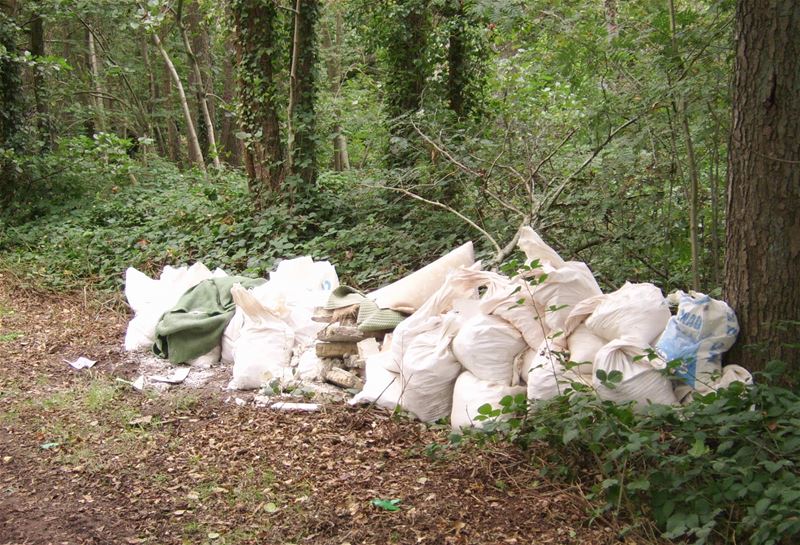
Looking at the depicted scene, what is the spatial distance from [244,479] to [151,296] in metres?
3.01

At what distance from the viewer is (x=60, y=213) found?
946 cm

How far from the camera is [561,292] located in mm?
3477

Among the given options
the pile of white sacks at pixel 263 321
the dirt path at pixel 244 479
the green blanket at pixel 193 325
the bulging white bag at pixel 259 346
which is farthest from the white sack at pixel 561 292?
the green blanket at pixel 193 325

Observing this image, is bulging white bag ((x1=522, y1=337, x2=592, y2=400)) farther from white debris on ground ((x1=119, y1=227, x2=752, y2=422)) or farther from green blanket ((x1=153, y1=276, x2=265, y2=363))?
green blanket ((x1=153, y1=276, x2=265, y2=363))

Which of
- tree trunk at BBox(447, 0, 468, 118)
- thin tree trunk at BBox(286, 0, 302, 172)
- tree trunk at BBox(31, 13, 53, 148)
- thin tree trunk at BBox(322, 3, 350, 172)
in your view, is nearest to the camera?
thin tree trunk at BBox(286, 0, 302, 172)

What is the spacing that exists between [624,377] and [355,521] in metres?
1.22

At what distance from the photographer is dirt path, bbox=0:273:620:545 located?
2844 mm

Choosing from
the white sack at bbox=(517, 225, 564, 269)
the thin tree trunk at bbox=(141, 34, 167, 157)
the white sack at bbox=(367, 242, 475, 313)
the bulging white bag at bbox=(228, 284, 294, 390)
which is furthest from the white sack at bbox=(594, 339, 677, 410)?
the thin tree trunk at bbox=(141, 34, 167, 157)

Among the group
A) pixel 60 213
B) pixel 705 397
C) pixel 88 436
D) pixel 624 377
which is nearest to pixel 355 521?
pixel 624 377

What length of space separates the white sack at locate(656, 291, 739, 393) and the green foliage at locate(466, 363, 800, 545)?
0.66ft

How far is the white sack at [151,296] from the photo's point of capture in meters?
5.54

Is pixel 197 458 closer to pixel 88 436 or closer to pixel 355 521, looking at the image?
pixel 88 436

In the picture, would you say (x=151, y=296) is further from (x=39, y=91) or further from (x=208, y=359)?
(x=39, y=91)

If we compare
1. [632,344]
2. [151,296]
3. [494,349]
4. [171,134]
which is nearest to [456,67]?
[151,296]
